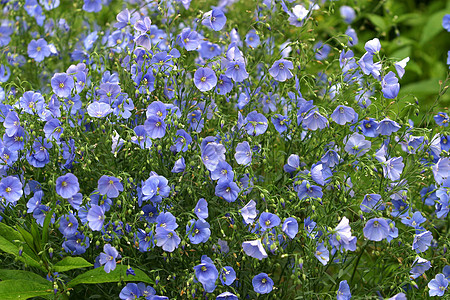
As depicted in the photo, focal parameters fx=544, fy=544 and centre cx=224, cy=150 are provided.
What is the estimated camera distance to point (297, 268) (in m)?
2.72

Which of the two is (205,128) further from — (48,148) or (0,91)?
(0,91)

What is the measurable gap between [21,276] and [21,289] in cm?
17

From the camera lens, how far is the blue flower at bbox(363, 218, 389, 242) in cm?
277

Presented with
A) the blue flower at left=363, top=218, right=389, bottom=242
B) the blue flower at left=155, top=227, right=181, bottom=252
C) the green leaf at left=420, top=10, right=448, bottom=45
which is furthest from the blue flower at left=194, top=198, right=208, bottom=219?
the green leaf at left=420, top=10, right=448, bottom=45

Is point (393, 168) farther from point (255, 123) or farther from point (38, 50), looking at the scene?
point (38, 50)

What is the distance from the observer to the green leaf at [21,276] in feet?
9.20

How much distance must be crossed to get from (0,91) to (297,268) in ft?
7.36

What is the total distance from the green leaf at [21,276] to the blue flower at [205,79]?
4.28ft

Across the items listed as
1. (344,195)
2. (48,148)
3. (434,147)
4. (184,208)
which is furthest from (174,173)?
(434,147)

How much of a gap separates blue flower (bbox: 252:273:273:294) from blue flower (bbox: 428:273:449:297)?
2.96 ft

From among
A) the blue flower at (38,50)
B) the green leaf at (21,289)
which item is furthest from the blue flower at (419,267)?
the blue flower at (38,50)

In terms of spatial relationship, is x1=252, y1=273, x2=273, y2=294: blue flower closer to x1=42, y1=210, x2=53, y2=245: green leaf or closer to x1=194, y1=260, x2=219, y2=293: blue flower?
x1=194, y1=260, x2=219, y2=293: blue flower

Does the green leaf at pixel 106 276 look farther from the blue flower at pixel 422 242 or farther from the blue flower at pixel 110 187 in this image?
the blue flower at pixel 422 242

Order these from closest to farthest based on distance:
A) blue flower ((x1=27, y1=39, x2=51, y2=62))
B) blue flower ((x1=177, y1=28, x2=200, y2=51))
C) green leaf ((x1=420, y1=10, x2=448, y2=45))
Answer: blue flower ((x1=177, y1=28, x2=200, y2=51)) → blue flower ((x1=27, y1=39, x2=51, y2=62)) → green leaf ((x1=420, y1=10, x2=448, y2=45))
